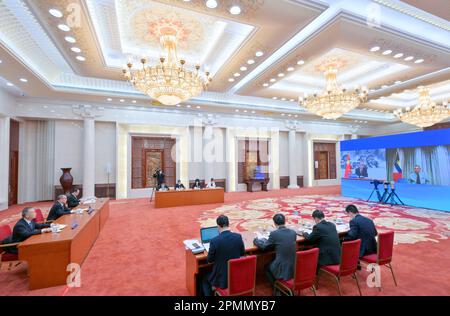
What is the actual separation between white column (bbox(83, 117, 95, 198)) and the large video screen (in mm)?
12807

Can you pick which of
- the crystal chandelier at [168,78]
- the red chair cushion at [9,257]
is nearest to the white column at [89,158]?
the crystal chandelier at [168,78]

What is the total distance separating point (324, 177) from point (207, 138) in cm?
975

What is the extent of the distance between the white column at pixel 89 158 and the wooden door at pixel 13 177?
2.66 meters


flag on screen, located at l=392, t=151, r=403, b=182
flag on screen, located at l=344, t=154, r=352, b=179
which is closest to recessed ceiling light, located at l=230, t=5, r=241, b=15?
flag on screen, located at l=392, t=151, r=403, b=182

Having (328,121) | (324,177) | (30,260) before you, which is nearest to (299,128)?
(328,121)

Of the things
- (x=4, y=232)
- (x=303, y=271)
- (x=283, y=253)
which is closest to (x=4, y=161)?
(x=4, y=232)

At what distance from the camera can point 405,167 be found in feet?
29.3

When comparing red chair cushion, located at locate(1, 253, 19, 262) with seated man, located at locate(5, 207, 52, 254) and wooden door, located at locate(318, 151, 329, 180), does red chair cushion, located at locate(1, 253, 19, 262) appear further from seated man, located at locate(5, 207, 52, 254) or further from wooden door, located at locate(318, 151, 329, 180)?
wooden door, located at locate(318, 151, 329, 180)

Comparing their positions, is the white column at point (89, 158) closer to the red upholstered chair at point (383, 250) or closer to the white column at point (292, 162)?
the red upholstered chair at point (383, 250)

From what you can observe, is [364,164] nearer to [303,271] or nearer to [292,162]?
[292,162]

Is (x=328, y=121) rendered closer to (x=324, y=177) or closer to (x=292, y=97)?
(x=324, y=177)

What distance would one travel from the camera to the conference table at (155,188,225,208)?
341 inches

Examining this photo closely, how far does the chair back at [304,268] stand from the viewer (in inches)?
96.7

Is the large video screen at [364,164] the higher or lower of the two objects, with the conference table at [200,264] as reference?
higher
